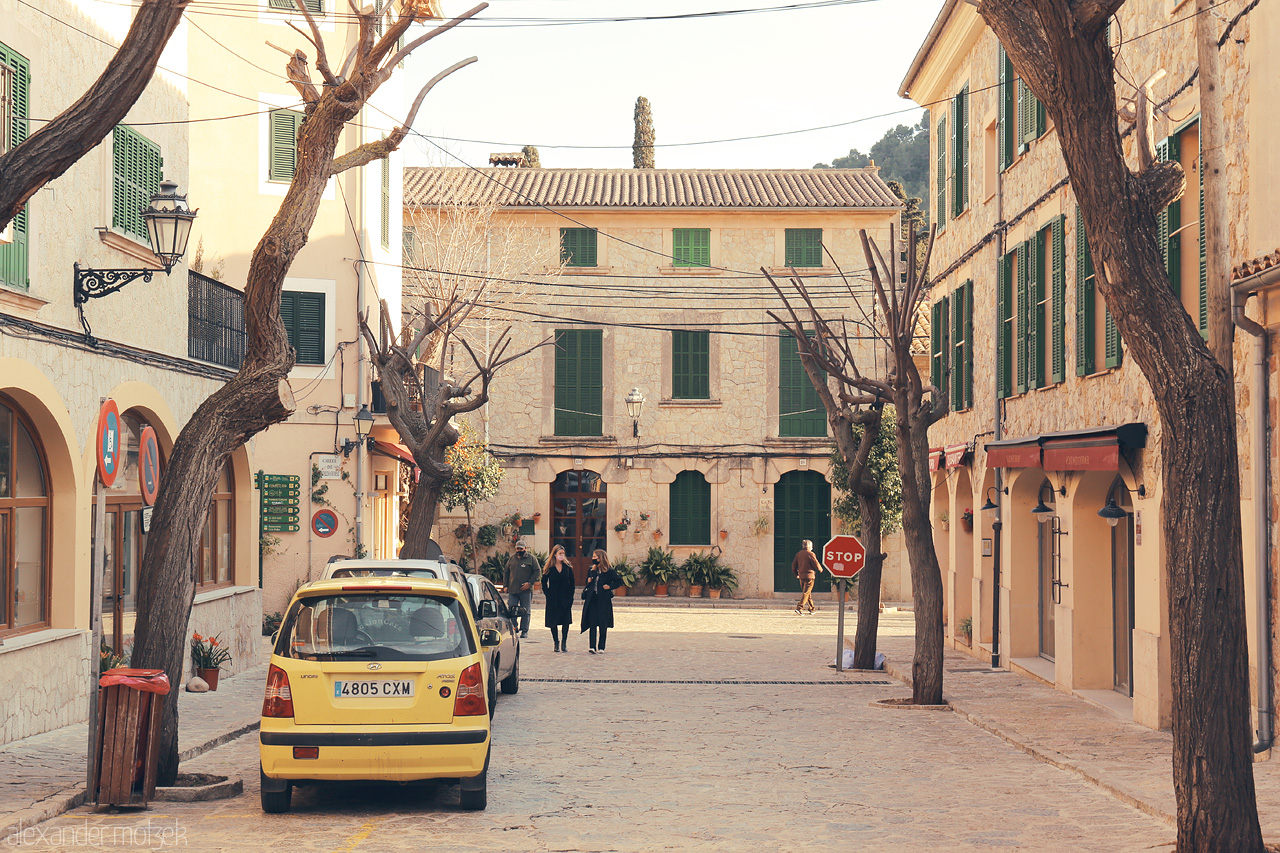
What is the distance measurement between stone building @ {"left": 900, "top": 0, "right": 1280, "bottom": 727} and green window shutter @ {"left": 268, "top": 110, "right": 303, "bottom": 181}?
11970mm

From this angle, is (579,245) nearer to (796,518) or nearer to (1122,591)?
(796,518)

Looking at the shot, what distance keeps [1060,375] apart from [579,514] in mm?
21664

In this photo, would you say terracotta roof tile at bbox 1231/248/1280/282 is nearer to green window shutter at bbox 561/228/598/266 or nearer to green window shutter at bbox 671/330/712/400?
green window shutter at bbox 671/330/712/400

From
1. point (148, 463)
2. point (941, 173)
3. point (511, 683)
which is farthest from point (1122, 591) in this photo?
point (148, 463)

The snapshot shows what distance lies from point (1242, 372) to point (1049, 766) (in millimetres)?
3862

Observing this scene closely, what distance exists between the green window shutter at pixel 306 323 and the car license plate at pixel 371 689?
18426mm

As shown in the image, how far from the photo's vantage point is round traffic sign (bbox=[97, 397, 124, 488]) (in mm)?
8695

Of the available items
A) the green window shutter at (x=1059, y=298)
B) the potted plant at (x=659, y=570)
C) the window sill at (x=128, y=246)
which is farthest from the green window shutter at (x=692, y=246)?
the window sill at (x=128, y=246)

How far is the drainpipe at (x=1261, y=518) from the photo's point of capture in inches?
436

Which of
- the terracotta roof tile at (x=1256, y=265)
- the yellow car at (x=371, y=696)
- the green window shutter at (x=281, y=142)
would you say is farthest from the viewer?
the green window shutter at (x=281, y=142)

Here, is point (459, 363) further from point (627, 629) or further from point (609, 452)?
point (627, 629)

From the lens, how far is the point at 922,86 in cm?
2570

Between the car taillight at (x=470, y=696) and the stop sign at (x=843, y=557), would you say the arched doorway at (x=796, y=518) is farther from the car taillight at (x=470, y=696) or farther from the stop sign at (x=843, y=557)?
the car taillight at (x=470, y=696)

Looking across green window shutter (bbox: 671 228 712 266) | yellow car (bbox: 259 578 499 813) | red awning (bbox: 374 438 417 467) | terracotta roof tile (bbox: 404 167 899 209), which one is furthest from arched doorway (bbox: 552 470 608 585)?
yellow car (bbox: 259 578 499 813)
